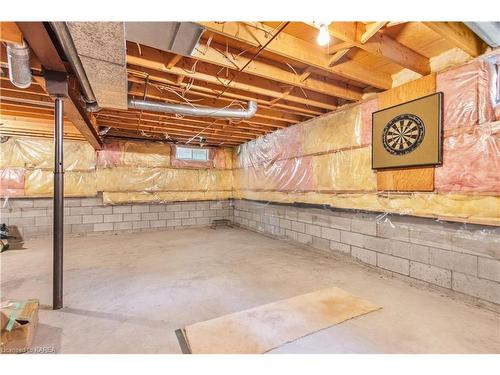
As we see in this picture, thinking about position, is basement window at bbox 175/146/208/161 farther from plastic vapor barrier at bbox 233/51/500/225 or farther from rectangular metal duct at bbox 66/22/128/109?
rectangular metal duct at bbox 66/22/128/109

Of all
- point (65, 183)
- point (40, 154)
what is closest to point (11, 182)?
point (40, 154)

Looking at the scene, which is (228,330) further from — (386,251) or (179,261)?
(386,251)

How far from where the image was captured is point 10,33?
142 cm

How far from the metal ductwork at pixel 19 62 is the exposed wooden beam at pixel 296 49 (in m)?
1.25

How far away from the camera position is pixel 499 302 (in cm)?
199

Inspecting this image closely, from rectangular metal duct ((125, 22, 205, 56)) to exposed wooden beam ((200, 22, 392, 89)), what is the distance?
11 centimetres

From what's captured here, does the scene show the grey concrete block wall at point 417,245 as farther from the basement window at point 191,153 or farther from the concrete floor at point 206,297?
the basement window at point 191,153

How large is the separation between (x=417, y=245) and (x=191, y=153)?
5156 mm

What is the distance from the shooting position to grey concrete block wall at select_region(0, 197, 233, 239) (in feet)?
15.8

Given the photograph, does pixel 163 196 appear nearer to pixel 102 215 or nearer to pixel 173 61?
pixel 102 215

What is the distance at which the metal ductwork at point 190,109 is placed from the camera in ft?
9.44

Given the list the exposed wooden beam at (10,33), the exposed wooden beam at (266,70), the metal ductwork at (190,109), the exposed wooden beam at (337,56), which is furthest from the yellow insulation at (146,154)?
the exposed wooden beam at (337,56)

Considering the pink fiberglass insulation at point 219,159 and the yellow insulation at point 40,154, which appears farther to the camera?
the pink fiberglass insulation at point 219,159

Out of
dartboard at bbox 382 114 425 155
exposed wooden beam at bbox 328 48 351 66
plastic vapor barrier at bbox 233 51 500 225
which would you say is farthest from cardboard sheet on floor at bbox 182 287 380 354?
exposed wooden beam at bbox 328 48 351 66
